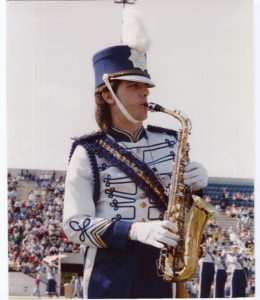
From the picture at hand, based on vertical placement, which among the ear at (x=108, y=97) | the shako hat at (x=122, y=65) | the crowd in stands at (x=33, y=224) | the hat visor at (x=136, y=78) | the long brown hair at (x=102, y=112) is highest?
the shako hat at (x=122, y=65)

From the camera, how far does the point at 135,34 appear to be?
3213mm

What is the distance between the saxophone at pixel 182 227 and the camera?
10.1 feet

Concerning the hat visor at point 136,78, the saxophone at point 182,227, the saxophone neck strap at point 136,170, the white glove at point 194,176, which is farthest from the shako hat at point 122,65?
the white glove at point 194,176

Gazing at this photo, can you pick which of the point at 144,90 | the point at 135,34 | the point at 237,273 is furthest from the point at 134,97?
the point at 237,273

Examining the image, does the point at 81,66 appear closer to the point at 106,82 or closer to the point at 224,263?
the point at 106,82

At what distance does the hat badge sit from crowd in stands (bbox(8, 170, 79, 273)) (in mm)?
816

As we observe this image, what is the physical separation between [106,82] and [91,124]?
0.34 m

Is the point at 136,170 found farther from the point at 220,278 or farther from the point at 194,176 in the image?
the point at 220,278

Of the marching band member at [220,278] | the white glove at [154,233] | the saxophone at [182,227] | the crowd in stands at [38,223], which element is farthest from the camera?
the marching band member at [220,278]

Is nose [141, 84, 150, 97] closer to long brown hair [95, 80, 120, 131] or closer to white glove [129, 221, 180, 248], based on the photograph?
long brown hair [95, 80, 120, 131]

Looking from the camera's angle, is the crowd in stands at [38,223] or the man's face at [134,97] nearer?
the man's face at [134,97]

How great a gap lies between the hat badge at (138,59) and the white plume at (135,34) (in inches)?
0.9

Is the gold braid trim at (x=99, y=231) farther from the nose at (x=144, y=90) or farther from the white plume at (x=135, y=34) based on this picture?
the white plume at (x=135, y=34)
